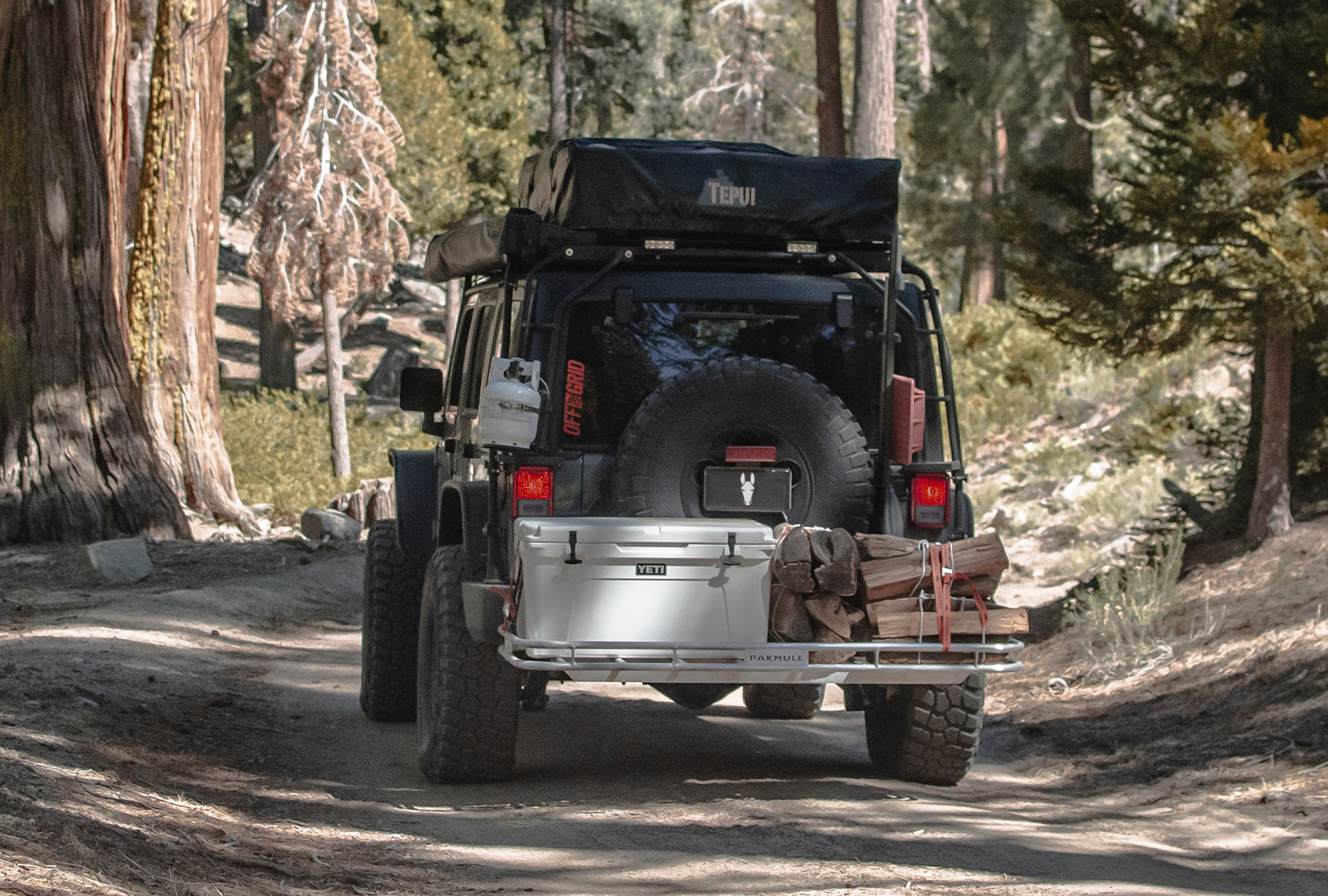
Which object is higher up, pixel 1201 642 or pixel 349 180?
pixel 349 180

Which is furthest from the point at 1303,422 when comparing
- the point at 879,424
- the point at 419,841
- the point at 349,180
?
the point at 349,180

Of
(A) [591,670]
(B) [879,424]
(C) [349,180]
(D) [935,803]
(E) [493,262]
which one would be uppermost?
(C) [349,180]

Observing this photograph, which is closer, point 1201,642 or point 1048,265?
point 1201,642

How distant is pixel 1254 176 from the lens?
30.2ft

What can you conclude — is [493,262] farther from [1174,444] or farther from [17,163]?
[1174,444]

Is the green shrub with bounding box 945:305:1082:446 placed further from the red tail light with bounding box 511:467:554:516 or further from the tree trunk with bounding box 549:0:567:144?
the red tail light with bounding box 511:467:554:516

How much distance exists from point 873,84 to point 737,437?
1293 centimetres

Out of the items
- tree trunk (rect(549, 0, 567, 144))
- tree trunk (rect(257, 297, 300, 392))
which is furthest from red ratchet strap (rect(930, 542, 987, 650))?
tree trunk (rect(549, 0, 567, 144))

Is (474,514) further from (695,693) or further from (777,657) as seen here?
(695,693)

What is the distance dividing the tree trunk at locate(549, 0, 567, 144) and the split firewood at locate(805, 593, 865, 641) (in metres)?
30.1

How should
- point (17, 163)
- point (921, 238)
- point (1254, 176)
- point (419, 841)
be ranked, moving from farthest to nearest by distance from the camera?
point (921, 238), point (17, 163), point (1254, 176), point (419, 841)

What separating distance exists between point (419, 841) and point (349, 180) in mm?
20952

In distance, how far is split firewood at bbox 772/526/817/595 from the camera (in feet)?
19.1

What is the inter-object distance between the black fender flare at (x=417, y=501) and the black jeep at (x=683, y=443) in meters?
0.41
